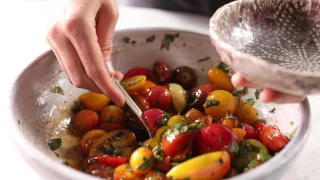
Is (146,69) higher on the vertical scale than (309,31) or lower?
lower

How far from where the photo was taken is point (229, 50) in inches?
22.7

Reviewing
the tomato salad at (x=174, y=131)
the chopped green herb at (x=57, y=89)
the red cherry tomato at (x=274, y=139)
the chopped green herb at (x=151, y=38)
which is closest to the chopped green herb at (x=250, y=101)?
the tomato salad at (x=174, y=131)

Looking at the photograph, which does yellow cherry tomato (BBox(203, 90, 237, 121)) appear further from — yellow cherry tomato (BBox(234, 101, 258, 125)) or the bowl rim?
the bowl rim

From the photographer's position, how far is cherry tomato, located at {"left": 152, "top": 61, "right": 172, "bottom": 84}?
0.88 meters

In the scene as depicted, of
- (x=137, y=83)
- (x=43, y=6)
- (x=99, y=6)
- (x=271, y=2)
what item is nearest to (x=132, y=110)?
(x=137, y=83)

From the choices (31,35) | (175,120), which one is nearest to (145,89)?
(175,120)

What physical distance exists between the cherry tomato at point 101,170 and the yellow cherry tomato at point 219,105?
208 mm

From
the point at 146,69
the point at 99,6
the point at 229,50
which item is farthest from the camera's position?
the point at 146,69

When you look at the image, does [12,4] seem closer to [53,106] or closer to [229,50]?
[53,106]

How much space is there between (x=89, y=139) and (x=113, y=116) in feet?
0.23

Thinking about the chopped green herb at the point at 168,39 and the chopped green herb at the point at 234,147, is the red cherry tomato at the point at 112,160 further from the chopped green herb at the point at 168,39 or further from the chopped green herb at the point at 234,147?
the chopped green herb at the point at 168,39

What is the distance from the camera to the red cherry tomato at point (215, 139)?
25.1 inches

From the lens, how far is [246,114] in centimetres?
78

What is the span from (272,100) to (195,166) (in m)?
0.14
